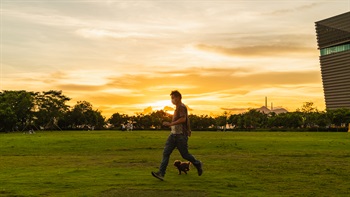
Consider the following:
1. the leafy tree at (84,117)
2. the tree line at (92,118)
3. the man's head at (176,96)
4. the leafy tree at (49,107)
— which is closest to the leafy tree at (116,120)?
the tree line at (92,118)

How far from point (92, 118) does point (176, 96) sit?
5924 inches

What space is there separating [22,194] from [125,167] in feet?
21.6

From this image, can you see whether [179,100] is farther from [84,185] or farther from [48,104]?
[48,104]

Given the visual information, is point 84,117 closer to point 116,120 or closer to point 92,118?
point 92,118

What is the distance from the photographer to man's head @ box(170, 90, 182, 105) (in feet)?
44.3

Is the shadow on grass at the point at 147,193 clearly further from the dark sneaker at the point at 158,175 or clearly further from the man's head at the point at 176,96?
the man's head at the point at 176,96

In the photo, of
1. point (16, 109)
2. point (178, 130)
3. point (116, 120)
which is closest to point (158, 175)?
point (178, 130)

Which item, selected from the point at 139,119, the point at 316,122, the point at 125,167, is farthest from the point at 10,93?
the point at 125,167

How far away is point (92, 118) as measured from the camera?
160250mm

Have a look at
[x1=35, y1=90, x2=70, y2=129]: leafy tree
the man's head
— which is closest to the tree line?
[x1=35, y1=90, x2=70, y2=129]: leafy tree

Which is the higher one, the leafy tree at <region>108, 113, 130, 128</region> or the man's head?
the leafy tree at <region>108, 113, 130, 128</region>

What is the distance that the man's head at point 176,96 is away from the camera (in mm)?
13492

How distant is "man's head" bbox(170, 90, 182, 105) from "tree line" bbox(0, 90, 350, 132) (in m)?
89.1

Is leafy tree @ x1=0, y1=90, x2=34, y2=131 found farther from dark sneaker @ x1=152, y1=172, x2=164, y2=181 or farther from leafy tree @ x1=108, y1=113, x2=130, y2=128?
dark sneaker @ x1=152, y1=172, x2=164, y2=181
